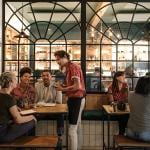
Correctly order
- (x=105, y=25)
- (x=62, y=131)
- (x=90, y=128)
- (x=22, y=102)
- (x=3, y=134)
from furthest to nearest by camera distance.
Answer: (x=105, y=25), (x=90, y=128), (x=62, y=131), (x=22, y=102), (x=3, y=134)

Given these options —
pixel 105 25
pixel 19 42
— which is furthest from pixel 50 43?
pixel 105 25

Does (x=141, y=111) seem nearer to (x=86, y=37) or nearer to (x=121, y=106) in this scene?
(x=121, y=106)

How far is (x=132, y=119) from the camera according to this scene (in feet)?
11.7

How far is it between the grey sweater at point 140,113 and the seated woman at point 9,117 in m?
1.09

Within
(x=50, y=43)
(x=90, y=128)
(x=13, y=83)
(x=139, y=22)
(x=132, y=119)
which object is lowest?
(x=90, y=128)

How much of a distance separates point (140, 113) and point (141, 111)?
2 cm

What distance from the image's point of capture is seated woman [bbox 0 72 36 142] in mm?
3342

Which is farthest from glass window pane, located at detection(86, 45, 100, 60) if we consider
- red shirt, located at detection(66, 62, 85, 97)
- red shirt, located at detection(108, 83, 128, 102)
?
red shirt, located at detection(66, 62, 85, 97)

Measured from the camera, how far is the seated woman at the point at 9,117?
334cm

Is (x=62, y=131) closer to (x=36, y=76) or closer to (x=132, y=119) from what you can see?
(x=36, y=76)

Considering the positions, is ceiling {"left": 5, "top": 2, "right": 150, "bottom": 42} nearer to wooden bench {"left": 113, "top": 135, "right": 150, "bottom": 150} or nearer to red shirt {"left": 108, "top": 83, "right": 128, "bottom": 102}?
red shirt {"left": 108, "top": 83, "right": 128, "bottom": 102}

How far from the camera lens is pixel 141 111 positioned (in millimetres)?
3447

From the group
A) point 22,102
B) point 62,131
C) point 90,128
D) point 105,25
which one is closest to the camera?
point 22,102

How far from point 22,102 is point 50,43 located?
1.94 m
